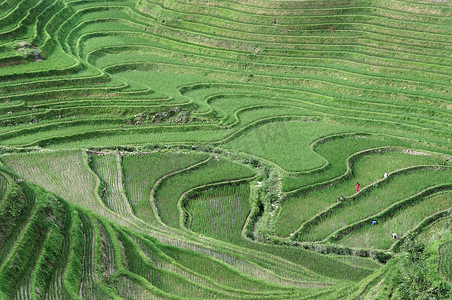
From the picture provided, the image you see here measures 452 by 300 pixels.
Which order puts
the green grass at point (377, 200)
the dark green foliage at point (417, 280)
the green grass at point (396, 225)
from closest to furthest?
the dark green foliage at point (417, 280) < the green grass at point (396, 225) < the green grass at point (377, 200)

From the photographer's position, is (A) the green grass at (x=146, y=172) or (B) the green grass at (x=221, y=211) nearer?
(B) the green grass at (x=221, y=211)

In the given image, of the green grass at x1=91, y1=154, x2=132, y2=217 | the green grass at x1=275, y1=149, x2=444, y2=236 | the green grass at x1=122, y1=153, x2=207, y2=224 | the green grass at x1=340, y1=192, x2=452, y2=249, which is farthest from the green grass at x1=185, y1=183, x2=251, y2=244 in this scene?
the green grass at x1=340, y1=192, x2=452, y2=249

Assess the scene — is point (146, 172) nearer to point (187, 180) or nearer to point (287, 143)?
point (187, 180)

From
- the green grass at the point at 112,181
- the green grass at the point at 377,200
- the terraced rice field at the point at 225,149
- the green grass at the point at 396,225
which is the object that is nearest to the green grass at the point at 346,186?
the terraced rice field at the point at 225,149

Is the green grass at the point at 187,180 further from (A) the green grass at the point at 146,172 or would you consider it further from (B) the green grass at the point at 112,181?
(B) the green grass at the point at 112,181

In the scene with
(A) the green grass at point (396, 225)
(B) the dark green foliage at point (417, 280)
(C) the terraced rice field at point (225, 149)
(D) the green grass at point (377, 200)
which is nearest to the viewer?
(B) the dark green foliage at point (417, 280)

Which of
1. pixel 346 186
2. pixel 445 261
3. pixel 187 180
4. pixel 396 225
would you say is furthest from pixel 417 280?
pixel 187 180

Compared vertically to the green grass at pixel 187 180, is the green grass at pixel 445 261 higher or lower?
higher

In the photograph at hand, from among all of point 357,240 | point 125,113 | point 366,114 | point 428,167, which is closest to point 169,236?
point 357,240

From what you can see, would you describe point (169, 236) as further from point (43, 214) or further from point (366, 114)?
point (366, 114)

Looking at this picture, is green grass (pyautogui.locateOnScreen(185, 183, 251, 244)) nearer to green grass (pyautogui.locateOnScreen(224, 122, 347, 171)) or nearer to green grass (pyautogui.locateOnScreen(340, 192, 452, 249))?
green grass (pyautogui.locateOnScreen(224, 122, 347, 171))
